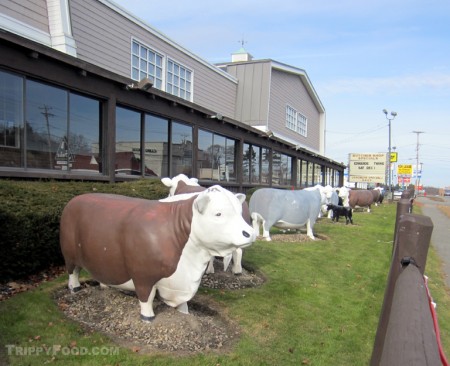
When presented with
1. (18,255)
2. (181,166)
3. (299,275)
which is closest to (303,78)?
(181,166)

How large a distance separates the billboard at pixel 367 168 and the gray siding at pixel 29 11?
39.2 meters

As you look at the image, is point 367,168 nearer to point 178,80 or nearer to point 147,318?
point 178,80

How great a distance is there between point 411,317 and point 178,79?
1717 centimetres

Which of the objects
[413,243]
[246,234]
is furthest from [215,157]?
[413,243]

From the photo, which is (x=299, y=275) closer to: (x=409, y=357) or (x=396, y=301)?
(x=396, y=301)

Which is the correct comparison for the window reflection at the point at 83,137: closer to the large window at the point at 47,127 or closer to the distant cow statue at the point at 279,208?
the large window at the point at 47,127

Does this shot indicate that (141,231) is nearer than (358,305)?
Yes

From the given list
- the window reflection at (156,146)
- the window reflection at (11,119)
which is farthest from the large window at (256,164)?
the window reflection at (11,119)

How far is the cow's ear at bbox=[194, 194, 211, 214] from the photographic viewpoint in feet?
12.4

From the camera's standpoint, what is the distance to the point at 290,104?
28219mm

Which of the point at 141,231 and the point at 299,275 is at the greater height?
the point at 141,231

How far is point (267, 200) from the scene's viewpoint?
10523 mm

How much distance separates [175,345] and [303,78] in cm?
2852

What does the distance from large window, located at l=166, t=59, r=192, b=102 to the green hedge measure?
11111 millimetres
